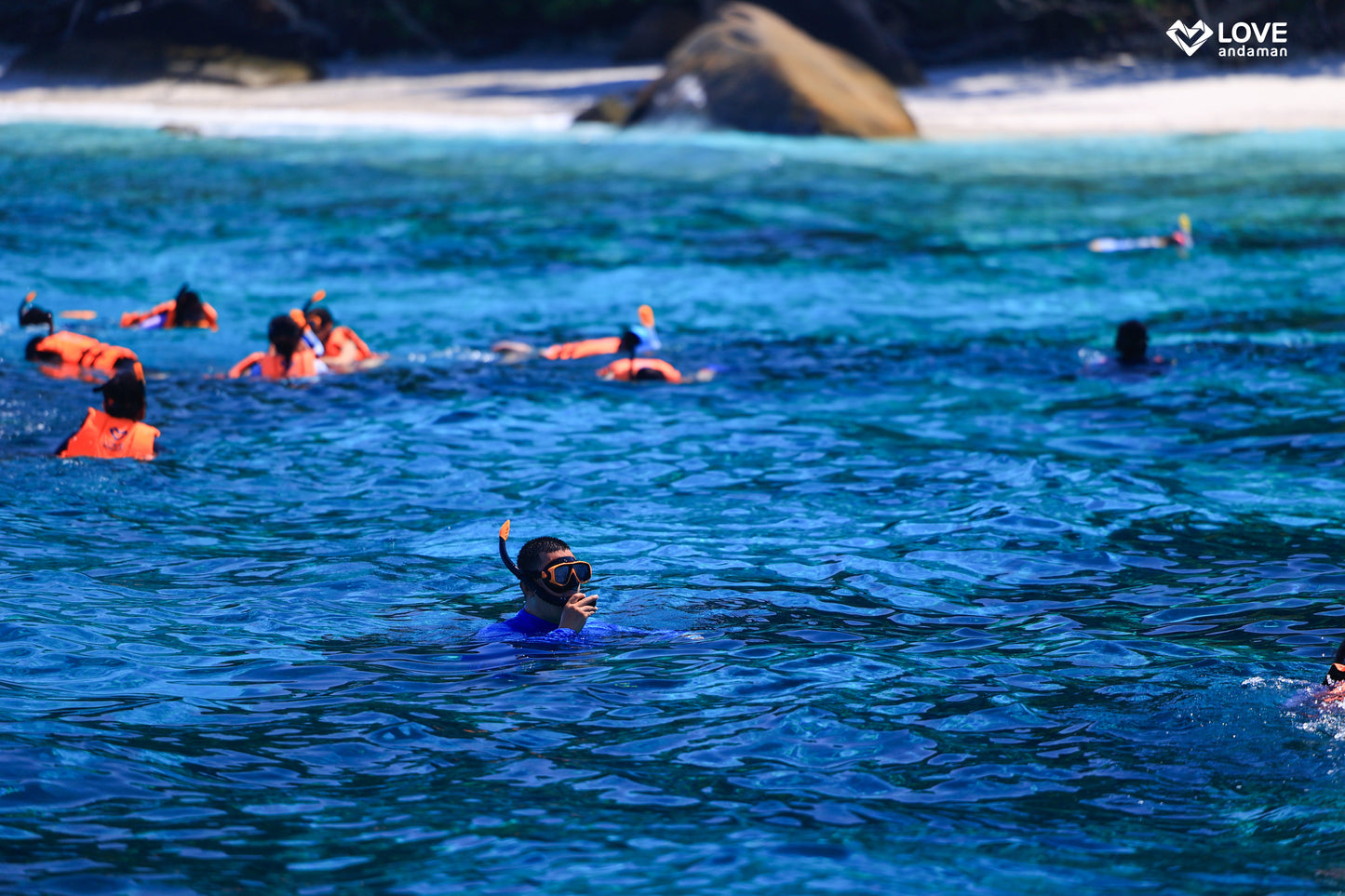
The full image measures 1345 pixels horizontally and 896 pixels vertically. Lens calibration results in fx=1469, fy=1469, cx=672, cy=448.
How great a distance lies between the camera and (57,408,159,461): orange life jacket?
971cm

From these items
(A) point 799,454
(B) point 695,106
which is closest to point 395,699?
(A) point 799,454

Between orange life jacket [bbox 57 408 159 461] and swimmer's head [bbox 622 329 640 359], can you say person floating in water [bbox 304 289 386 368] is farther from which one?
orange life jacket [bbox 57 408 159 461]

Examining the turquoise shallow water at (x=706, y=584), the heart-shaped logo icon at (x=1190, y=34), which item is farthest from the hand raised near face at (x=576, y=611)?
the heart-shaped logo icon at (x=1190, y=34)

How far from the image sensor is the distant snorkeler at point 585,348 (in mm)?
12836

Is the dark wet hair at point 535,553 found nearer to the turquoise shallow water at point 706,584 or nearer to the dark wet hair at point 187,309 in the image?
the turquoise shallow water at point 706,584

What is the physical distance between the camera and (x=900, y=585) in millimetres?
7719

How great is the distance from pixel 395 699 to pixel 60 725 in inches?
50.5

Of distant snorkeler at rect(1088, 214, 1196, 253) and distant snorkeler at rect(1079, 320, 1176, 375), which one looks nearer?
distant snorkeler at rect(1079, 320, 1176, 375)

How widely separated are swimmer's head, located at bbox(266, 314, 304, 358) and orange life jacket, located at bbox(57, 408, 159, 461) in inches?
96.2

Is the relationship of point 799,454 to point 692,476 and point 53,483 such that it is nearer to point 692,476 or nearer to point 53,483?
point 692,476

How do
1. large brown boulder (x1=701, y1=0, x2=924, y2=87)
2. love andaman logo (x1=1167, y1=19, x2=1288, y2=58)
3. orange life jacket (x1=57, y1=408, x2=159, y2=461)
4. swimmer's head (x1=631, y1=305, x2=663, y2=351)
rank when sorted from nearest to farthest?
orange life jacket (x1=57, y1=408, x2=159, y2=461), swimmer's head (x1=631, y1=305, x2=663, y2=351), large brown boulder (x1=701, y1=0, x2=924, y2=87), love andaman logo (x1=1167, y1=19, x2=1288, y2=58)

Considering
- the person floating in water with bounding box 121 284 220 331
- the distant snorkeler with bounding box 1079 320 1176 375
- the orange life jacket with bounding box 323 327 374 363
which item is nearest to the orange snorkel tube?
the orange life jacket with bounding box 323 327 374 363

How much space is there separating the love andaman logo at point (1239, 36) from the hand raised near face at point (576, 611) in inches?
1263

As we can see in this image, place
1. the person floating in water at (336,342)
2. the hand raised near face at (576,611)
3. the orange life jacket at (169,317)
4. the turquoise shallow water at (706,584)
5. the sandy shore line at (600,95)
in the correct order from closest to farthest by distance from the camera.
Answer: the turquoise shallow water at (706,584) < the hand raised near face at (576,611) < the person floating in water at (336,342) < the orange life jacket at (169,317) < the sandy shore line at (600,95)
